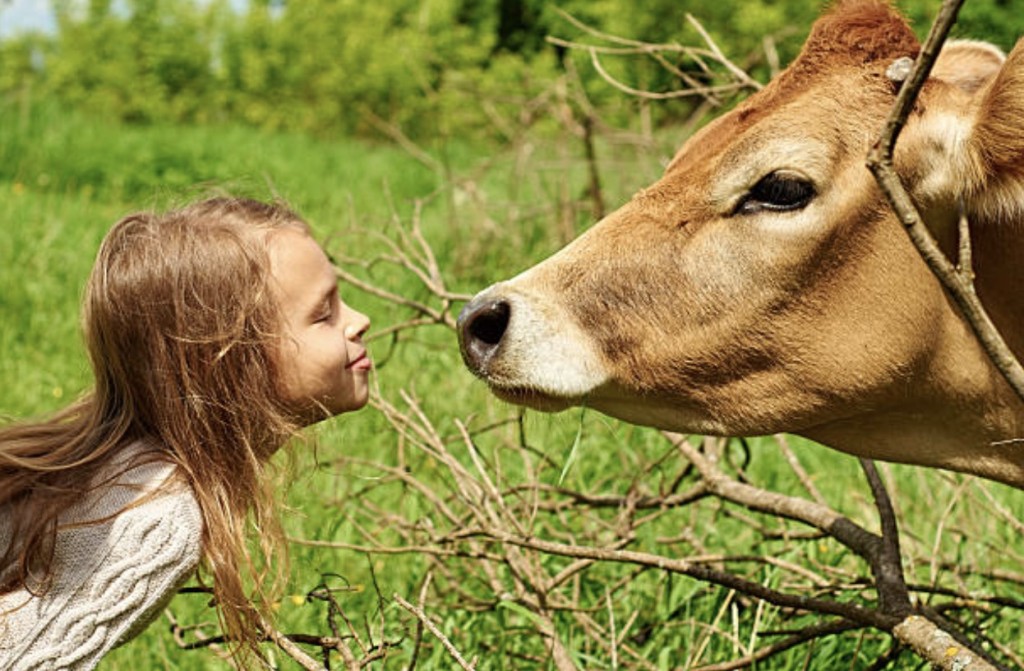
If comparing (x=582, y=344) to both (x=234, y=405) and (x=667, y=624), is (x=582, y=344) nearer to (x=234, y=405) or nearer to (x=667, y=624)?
(x=234, y=405)

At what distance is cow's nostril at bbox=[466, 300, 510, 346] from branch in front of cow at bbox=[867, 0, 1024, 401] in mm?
865

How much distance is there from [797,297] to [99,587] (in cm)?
140

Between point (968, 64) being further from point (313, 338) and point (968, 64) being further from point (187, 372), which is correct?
point (187, 372)

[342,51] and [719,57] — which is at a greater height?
[719,57]

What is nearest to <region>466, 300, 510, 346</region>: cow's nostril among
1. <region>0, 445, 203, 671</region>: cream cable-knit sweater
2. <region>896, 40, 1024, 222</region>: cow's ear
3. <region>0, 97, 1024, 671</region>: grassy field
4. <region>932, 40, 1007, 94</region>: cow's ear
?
<region>0, 97, 1024, 671</region>: grassy field

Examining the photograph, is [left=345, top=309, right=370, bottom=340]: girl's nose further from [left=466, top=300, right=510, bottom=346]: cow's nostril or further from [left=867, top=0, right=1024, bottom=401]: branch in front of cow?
[left=867, top=0, right=1024, bottom=401]: branch in front of cow

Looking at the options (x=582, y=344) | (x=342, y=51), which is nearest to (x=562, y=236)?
(x=582, y=344)

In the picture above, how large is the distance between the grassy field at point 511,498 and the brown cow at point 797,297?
20cm

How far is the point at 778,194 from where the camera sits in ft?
8.89

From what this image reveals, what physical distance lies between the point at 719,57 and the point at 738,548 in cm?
148

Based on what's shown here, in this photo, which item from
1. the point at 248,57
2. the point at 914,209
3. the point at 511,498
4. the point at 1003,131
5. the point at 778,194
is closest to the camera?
the point at 914,209

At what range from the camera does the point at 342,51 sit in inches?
930

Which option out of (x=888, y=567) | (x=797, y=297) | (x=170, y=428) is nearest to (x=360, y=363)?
(x=170, y=428)

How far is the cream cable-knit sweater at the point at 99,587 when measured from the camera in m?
2.53
